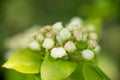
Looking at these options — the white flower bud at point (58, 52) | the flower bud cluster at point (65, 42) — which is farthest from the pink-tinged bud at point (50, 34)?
the white flower bud at point (58, 52)

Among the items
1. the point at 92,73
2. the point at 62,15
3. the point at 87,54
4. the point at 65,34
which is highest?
the point at 65,34

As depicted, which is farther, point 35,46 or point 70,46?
point 35,46

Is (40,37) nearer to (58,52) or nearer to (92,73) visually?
(58,52)

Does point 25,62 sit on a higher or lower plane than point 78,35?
lower

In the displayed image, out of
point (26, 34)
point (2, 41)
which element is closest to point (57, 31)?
point (26, 34)

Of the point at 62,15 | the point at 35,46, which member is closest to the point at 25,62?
the point at 35,46

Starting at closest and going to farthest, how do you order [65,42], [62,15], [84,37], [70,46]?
1. [70,46]
2. [65,42]
3. [84,37]
4. [62,15]
